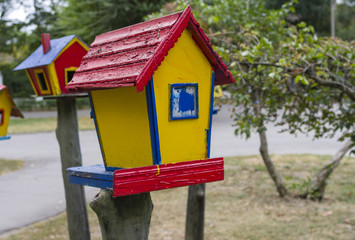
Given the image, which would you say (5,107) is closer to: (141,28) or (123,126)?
(123,126)

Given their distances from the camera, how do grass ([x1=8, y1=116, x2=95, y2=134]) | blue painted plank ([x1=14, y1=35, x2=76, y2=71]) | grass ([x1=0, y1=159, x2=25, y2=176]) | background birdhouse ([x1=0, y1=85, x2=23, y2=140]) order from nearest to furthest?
1. blue painted plank ([x1=14, y1=35, x2=76, y2=71])
2. background birdhouse ([x1=0, y1=85, x2=23, y2=140])
3. grass ([x1=0, y1=159, x2=25, y2=176])
4. grass ([x1=8, y1=116, x2=95, y2=134])

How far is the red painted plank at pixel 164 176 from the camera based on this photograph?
6.86 feet

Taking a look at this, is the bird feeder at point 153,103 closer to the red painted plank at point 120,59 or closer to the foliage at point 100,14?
the red painted plank at point 120,59

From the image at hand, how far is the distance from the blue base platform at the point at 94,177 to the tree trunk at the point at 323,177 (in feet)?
17.1

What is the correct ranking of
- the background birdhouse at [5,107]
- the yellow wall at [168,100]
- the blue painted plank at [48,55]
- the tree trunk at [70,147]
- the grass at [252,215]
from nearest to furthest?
the yellow wall at [168,100] → the blue painted plank at [48,55] → the tree trunk at [70,147] → the background birdhouse at [5,107] → the grass at [252,215]

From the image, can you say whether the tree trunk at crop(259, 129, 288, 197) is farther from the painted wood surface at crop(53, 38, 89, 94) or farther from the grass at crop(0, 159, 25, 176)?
the grass at crop(0, 159, 25, 176)

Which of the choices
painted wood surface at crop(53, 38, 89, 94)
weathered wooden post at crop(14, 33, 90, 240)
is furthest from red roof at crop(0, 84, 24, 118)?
painted wood surface at crop(53, 38, 89, 94)

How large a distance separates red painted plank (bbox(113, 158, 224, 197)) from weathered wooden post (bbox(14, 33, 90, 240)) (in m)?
2.15

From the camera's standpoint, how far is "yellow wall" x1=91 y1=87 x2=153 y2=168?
7.54 ft

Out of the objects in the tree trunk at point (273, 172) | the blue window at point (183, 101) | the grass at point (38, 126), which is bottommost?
the grass at point (38, 126)

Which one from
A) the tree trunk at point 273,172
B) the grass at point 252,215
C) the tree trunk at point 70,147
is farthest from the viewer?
the tree trunk at point 273,172

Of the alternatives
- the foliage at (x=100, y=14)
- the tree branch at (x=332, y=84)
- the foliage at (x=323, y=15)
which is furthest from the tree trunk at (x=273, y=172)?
the foliage at (x=323, y=15)

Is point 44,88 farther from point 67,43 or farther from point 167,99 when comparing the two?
point 167,99

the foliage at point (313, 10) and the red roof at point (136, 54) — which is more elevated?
the foliage at point (313, 10)
